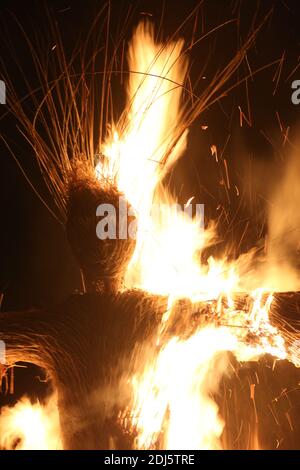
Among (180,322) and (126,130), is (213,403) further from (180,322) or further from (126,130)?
(126,130)

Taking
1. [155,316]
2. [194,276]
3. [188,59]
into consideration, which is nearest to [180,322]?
[155,316]

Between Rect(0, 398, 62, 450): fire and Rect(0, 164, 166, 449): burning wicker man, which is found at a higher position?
Rect(0, 164, 166, 449): burning wicker man

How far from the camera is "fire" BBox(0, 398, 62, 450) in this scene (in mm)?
2697

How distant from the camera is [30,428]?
2.79 metres

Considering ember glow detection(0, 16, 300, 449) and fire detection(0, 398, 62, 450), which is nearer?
ember glow detection(0, 16, 300, 449)

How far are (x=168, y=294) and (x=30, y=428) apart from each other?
1.15 meters

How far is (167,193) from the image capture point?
12.0 feet

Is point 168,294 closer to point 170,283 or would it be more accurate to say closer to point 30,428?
point 170,283

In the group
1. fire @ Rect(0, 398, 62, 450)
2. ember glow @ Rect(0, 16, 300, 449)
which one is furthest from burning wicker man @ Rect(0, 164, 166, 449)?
fire @ Rect(0, 398, 62, 450)

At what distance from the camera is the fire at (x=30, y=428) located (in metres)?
2.70

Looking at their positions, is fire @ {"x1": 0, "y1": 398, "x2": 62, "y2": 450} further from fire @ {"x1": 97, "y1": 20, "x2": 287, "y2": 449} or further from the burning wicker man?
fire @ {"x1": 97, "y1": 20, "x2": 287, "y2": 449}

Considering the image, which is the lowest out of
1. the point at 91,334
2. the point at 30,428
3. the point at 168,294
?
the point at 30,428

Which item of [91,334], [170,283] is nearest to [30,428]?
[91,334]

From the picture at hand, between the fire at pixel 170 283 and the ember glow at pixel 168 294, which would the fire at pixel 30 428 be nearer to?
the ember glow at pixel 168 294
